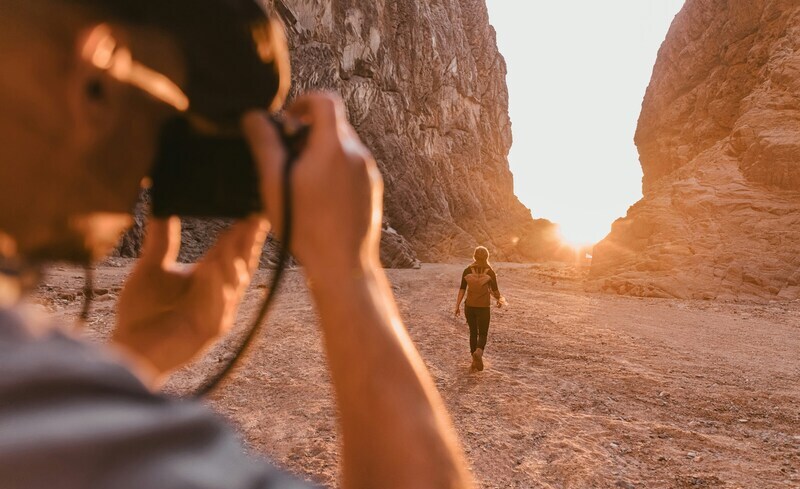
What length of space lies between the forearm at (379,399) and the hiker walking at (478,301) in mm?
5656

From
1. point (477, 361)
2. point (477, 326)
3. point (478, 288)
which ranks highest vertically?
point (478, 288)

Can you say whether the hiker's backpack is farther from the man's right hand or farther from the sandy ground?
the man's right hand

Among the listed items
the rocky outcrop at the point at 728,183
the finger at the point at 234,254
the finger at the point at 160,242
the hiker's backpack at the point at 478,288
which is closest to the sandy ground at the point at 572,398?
the hiker's backpack at the point at 478,288

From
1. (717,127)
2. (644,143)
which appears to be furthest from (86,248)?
(644,143)

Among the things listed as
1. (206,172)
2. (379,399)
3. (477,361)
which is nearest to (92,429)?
(379,399)

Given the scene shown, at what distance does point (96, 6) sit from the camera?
581mm

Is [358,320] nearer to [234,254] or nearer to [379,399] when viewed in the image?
[379,399]

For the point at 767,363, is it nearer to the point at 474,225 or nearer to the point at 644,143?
the point at 644,143

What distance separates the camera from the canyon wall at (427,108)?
3619cm

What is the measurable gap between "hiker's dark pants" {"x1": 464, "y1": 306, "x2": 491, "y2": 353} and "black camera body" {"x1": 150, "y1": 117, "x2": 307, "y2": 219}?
559cm

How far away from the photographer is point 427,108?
4922 cm

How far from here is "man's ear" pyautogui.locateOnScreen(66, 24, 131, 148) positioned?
0.53 m

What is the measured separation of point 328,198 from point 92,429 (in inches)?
14.5

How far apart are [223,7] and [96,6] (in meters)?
0.19
